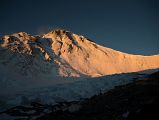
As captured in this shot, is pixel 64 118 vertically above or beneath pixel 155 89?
beneath

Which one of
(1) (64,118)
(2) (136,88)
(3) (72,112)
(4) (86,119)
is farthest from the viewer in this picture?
(2) (136,88)

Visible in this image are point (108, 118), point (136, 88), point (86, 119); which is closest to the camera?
point (108, 118)

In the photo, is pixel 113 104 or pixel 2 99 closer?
pixel 113 104

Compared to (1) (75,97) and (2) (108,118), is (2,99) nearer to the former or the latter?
(1) (75,97)

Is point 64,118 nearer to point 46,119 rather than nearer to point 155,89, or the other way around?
point 46,119

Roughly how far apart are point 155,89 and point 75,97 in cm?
6635

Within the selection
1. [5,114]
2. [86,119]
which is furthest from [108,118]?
[5,114]

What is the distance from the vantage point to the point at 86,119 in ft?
318

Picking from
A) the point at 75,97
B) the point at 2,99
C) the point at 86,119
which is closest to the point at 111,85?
the point at 75,97

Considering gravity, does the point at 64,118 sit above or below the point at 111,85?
below

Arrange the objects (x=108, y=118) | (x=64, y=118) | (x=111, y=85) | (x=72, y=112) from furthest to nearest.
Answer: (x=111, y=85)
(x=72, y=112)
(x=64, y=118)
(x=108, y=118)

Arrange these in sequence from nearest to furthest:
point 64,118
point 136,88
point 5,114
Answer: point 64,118 → point 136,88 → point 5,114

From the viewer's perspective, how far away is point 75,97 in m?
173

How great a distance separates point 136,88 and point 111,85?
165 feet
